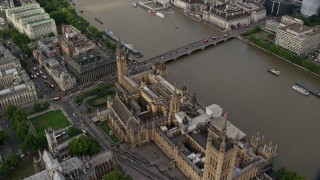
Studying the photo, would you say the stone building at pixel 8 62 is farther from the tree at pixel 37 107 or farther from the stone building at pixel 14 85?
the tree at pixel 37 107

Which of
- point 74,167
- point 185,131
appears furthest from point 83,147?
point 185,131

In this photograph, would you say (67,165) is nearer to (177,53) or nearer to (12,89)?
(12,89)

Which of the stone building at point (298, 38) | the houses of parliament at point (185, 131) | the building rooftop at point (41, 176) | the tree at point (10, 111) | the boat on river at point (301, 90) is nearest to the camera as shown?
the houses of parliament at point (185, 131)

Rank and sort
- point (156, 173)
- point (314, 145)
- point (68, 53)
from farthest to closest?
point (68, 53) < point (314, 145) < point (156, 173)

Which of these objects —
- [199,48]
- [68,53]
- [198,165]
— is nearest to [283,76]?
[199,48]

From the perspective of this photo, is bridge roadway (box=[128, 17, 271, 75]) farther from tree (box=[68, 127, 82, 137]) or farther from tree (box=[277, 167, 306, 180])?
tree (box=[277, 167, 306, 180])

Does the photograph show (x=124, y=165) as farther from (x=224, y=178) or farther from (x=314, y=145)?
(x=314, y=145)

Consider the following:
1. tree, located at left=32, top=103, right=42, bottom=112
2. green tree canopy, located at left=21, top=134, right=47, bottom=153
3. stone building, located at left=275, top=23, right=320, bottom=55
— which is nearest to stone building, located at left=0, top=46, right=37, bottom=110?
tree, located at left=32, top=103, right=42, bottom=112

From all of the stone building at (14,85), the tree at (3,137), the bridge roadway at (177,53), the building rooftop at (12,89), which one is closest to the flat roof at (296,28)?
the bridge roadway at (177,53)
